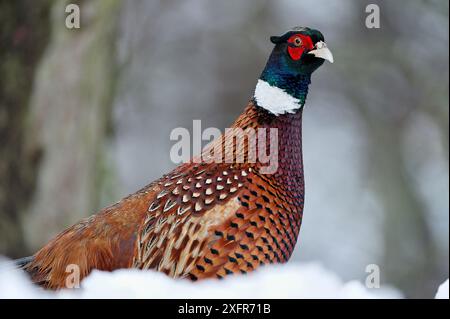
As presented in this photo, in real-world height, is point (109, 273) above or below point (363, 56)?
below

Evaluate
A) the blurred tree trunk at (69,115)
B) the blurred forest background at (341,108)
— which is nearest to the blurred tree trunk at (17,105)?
the blurred tree trunk at (69,115)

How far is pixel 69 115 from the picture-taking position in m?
4.96

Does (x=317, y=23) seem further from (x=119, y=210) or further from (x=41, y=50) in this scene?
(x=119, y=210)

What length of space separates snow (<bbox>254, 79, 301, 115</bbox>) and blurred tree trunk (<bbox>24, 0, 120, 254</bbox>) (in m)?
2.21

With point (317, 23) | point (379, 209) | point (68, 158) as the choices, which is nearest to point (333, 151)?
point (379, 209)

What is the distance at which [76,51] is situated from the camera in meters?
4.87

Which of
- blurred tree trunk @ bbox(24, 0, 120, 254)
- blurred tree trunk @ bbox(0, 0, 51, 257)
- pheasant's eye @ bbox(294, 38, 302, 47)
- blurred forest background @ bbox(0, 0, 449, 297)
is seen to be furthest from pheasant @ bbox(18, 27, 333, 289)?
blurred forest background @ bbox(0, 0, 449, 297)

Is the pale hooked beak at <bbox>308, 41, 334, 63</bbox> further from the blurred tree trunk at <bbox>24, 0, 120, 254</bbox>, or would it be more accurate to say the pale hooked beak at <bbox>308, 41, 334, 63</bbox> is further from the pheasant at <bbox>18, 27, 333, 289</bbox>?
the blurred tree trunk at <bbox>24, 0, 120, 254</bbox>

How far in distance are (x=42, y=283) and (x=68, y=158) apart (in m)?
2.27

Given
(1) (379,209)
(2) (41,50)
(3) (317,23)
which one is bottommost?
(1) (379,209)

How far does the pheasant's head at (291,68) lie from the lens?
2.79 meters

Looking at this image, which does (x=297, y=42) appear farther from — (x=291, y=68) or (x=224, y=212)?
(x=224, y=212)

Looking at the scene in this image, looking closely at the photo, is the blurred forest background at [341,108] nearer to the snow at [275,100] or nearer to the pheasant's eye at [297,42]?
the snow at [275,100]

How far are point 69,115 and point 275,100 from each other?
248 centimetres
